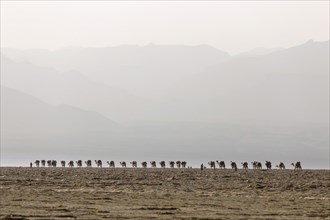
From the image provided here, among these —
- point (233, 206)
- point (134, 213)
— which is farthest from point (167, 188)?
point (134, 213)

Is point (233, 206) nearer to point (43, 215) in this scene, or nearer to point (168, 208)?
point (168, 208)

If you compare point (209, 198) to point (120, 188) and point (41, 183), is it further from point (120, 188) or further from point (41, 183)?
point (41, 183)

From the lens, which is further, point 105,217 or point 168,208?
point 168,208

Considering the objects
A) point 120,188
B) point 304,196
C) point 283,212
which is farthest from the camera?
point 120,188

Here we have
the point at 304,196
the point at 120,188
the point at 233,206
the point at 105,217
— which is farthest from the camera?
the point at 120,188

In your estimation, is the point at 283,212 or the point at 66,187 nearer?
the point at 283,212

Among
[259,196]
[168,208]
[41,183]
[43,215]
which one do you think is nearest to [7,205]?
[43,215]

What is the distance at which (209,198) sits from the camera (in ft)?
118

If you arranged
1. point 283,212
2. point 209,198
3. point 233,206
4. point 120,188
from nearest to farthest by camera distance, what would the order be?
point 283,212 → point 233,206 → point 209,198 → point 120,188

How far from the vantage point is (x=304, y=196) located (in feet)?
126

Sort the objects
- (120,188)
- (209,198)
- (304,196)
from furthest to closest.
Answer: (120,188) < (304,196) < (209,198)

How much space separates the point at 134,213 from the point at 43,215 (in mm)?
3140

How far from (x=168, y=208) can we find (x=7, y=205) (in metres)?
5.71

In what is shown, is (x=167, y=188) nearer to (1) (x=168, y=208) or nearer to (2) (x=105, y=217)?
(1) (x=168, y=208)
